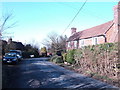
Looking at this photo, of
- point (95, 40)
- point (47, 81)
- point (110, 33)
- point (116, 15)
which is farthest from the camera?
point (95, 40)

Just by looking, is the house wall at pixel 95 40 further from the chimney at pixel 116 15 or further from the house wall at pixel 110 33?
the chimney at pixel 116 15

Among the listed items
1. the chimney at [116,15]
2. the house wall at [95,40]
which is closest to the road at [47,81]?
the chimney at [116,15]

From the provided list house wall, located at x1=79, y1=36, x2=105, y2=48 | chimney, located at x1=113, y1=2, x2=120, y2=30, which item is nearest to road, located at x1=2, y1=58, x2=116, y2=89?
chimney, located at x1=113, y1=2, x2=120, y2=30

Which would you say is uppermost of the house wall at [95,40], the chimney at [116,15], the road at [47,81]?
the chimney at [116,15]

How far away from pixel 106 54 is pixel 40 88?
20.2 feet

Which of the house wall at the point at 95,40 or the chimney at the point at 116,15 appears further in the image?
the house wall at the point at 95,40

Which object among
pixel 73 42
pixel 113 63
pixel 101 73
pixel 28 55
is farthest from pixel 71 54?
pixel 28 55

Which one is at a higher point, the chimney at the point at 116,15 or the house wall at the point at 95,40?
the chimney at the point at 116,15

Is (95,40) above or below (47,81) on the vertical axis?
→ above

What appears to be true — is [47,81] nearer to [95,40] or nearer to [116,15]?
[116,15]

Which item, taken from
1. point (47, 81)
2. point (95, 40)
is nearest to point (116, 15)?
point (95, 40)

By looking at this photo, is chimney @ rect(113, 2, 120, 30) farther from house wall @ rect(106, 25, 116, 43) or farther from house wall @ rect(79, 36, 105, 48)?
house wall @ rect(79, 36, 105, 48)

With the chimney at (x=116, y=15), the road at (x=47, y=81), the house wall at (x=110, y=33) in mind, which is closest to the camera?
the road at (x=47, y=81)

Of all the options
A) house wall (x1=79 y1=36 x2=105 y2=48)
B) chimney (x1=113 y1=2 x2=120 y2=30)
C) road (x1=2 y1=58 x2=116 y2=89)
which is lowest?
road (x1=2 y1=58 x2=116 y2=89)
